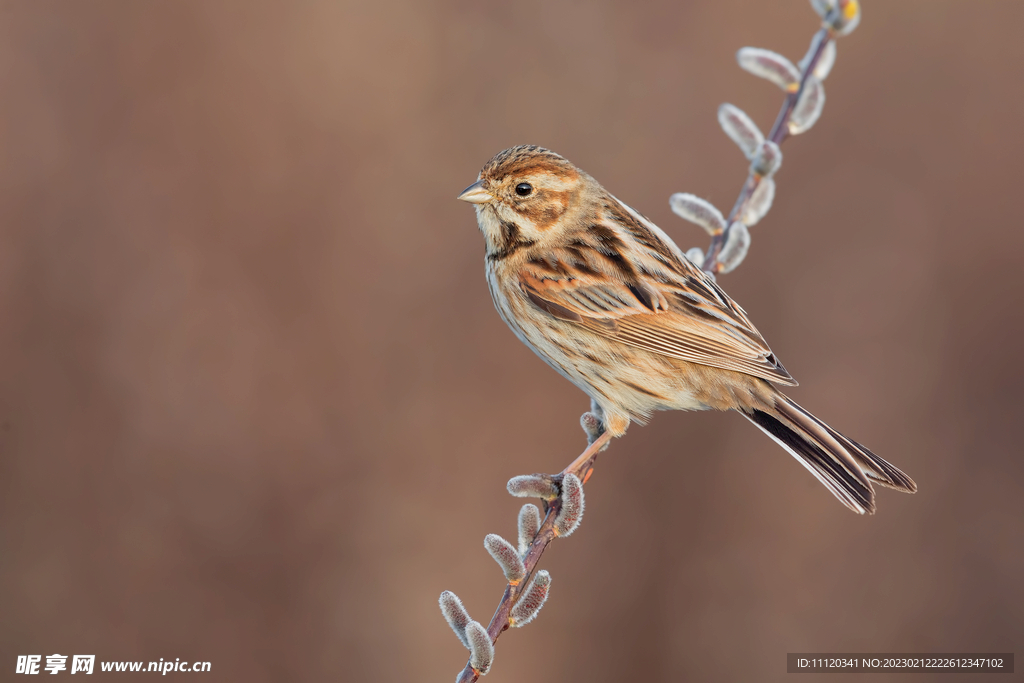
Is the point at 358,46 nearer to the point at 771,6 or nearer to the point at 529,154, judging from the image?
the point at 771,6

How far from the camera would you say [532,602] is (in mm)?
2559

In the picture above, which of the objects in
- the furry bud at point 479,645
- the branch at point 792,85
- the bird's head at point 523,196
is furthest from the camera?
the bird's head at point 523,196

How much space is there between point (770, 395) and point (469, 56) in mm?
4488

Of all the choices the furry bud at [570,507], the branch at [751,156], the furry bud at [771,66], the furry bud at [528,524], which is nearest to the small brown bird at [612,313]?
the branch at [751,156]

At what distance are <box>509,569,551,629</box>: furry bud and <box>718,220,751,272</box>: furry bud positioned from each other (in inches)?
73.5

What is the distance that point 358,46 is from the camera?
7.13 m

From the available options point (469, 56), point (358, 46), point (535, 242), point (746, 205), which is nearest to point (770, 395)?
point (746, 205)

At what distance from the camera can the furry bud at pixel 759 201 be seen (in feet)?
12.2

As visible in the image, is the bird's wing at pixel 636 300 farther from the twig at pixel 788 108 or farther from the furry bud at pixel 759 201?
the furry bud at pixel 759 201

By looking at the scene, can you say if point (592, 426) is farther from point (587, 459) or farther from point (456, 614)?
point (456, 614)

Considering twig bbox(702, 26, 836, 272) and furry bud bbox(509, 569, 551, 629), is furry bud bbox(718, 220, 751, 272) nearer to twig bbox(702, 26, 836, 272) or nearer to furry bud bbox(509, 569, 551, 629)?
twig bbox(702, 26, 836, 272)

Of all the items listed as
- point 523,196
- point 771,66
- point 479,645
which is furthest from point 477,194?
point 479,645

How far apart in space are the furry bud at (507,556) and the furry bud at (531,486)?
308 mm

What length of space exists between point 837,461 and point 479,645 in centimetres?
192
